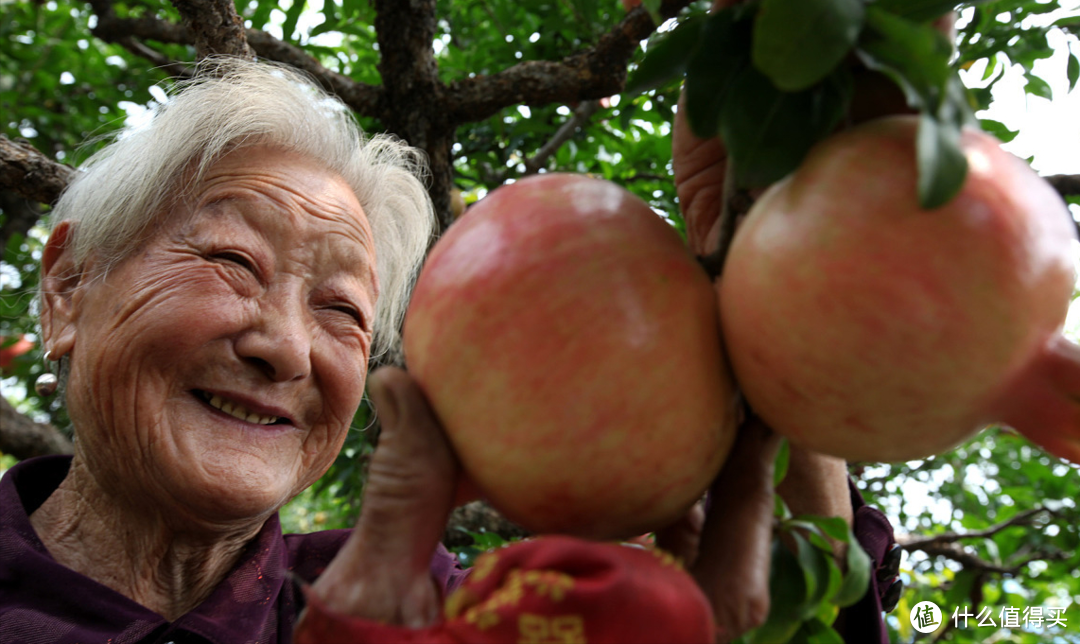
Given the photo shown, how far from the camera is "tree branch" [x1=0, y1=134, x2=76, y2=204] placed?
5.41 feet

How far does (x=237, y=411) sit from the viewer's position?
131 centimetres

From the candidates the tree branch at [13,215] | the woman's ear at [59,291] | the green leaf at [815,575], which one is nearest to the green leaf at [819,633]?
the green leaf at [815,575]

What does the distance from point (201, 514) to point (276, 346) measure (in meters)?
0.33

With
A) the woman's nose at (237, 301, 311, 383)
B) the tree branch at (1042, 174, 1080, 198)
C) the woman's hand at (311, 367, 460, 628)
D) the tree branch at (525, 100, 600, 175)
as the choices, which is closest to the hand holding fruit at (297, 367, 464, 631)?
the woman's hand at (311, 367, 460, 628)

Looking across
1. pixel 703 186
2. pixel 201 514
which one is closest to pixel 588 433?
pixel 703 186

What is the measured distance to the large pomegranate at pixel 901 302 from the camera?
402 millimetres

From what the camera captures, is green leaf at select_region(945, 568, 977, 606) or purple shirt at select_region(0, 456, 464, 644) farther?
green leaf at select_region(945, 568, 977, 606)

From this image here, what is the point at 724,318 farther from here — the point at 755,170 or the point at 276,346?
the point at 276,346

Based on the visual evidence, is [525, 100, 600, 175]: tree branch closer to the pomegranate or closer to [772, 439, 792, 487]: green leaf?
[772, 439, 792, 487]: green leaf

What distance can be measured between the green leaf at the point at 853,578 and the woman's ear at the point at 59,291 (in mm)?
1359

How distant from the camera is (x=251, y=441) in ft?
4.22

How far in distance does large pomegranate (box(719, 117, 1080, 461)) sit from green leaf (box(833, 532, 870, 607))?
117mm

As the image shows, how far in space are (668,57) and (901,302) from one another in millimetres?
237

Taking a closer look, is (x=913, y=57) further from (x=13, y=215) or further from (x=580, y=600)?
(x=13, y=215)
